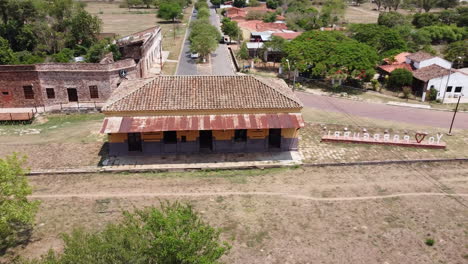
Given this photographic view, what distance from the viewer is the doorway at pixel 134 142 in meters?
28.4

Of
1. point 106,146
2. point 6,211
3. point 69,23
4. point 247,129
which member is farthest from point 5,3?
point 6,211

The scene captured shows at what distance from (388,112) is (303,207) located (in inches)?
861

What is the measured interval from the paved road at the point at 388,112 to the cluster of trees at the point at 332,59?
422cm

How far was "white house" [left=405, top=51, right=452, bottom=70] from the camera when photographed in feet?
157

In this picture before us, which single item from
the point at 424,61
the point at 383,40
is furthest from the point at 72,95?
the point at 383,40

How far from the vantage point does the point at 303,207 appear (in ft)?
74.2

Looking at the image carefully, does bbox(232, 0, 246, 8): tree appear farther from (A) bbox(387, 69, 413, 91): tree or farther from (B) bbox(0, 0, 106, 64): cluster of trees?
(A) bbox(387, 69, 413, 91): tree

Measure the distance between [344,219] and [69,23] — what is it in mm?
55207

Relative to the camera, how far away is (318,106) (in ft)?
135

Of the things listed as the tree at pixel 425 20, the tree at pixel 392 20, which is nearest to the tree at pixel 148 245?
the tree at pixel 392 20

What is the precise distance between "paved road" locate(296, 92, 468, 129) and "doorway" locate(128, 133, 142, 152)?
1977 centimetres

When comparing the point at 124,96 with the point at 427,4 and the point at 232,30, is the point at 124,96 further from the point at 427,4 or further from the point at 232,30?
the point at 427,4

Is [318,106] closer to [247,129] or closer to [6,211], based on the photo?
[247,129]

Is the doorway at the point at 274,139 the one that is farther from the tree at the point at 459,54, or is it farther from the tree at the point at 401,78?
the tree at the point at 459,54
